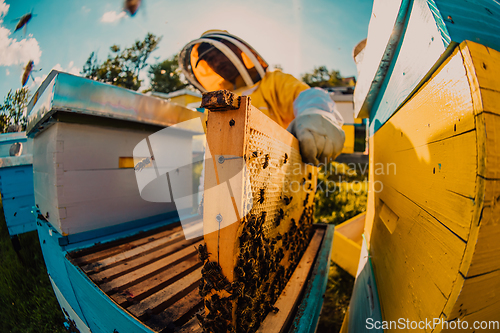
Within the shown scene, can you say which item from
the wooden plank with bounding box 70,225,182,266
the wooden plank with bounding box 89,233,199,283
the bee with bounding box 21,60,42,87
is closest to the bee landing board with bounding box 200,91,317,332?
the wooden plank with bounding box 89,233,199,283

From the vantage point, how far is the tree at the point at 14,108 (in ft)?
6.25

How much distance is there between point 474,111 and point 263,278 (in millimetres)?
895

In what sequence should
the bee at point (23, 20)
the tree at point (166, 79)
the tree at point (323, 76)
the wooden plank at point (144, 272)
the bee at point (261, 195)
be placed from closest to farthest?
the bee at point (261, 195)
the wooden plank at point (144, 272)
the bee at point (23, 20)
the tree at point (166, 79)
the tree at point (323, 76)

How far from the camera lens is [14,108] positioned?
2.00m

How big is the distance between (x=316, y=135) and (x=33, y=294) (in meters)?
3.26

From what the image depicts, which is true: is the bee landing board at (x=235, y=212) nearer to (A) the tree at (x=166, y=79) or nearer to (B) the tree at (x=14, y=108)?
(B) the tree at (x=14, y=108)

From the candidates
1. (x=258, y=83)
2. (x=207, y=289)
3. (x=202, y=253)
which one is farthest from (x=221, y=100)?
(x=258, y=83)

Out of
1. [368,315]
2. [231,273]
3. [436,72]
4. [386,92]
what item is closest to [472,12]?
[436,72]

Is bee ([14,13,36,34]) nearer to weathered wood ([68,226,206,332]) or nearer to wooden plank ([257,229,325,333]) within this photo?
weathered wood ([68,226,206,332])

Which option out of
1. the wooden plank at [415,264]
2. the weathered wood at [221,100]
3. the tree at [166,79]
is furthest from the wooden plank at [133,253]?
the tree at [166,79]

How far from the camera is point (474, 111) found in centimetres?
42

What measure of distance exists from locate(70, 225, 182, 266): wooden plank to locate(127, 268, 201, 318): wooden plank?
0.61m

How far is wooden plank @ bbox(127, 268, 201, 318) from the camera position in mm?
977

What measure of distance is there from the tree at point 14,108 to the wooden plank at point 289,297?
2.68 metres
